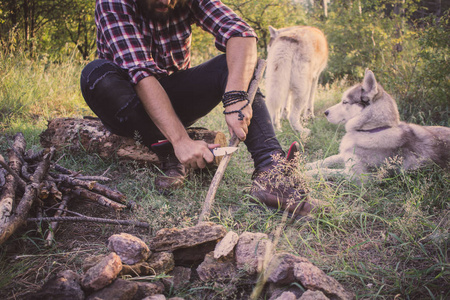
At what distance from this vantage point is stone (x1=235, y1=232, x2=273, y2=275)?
4.33 ft

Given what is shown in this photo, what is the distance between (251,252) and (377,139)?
197 centimetres

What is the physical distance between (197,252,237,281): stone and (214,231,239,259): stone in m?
0.03

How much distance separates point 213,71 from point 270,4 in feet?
25.6

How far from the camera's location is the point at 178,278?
1.36m

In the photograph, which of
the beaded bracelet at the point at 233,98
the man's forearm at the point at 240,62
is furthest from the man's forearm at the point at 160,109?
the man's forearm at the point at 240,62

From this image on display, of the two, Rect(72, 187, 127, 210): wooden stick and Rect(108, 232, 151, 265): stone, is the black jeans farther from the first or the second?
Rect(108, 232, 151, 265): stone

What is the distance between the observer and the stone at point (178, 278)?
→ 4.33ft

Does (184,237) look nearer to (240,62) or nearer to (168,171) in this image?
(168,171)

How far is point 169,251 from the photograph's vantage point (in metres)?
1.44

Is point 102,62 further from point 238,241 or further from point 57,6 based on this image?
point 57,6

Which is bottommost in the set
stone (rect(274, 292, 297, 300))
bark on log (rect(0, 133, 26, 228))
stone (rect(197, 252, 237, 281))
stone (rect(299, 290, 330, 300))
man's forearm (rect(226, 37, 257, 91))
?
stone (rect(197, 252, 237, 281))

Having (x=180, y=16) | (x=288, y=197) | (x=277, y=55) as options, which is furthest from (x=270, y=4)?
(x=288, y=197)

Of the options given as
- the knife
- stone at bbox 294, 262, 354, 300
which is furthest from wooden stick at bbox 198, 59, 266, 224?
stone at bbox 294, 262, 354, 300

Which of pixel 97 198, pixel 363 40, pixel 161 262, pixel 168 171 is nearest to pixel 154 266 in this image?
pixel 161 262
